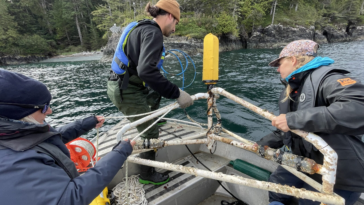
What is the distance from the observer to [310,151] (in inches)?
67.8

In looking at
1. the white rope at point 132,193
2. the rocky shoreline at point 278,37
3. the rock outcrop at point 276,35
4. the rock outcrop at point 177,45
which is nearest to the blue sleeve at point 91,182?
the white rope at point 132,193

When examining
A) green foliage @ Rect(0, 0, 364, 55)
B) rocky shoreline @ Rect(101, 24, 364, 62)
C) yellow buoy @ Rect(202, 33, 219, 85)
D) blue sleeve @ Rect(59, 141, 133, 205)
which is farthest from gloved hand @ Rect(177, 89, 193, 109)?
green foliage @ Rect(0, 0, 364, 55)

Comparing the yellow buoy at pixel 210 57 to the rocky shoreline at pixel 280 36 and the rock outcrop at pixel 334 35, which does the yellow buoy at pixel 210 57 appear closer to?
the rocky shoreline at pixel 280 36

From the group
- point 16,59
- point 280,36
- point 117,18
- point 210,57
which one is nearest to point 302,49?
point 210,57

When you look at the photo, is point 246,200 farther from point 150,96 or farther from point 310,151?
point 150,96

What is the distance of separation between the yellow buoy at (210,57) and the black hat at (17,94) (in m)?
2.03

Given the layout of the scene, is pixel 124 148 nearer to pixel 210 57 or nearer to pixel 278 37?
pixel 210 57

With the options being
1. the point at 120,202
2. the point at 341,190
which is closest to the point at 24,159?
the point at 120,202

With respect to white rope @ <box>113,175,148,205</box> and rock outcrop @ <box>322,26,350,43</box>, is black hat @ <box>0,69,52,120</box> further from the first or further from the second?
rock outcrop @ <box>322,26,350,43</box>

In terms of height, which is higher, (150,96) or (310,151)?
(150,96)

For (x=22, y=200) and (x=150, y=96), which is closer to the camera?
(x=22, y=200)

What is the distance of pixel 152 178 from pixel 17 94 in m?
2.23

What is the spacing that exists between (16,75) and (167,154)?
8.65 feet

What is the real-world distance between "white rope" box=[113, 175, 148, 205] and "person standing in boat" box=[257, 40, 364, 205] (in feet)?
7.05
